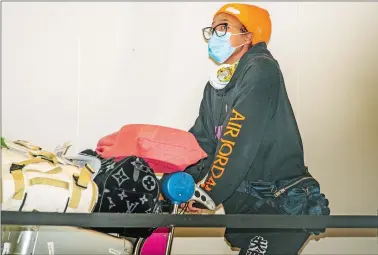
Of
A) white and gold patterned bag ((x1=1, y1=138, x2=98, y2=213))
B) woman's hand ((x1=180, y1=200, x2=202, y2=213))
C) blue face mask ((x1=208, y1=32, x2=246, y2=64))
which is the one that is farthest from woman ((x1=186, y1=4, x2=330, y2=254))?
white and gold patterned bag ((x1=1, y1=138, x2=98, y2=213))

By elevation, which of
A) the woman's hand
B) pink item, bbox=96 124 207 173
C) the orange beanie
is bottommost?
the woman's hand

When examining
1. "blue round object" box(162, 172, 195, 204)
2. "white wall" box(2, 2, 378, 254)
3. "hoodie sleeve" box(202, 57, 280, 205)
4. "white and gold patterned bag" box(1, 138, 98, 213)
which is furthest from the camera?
"white wall" box(2, 2, 378, 254)

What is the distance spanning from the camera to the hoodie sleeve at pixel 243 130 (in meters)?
2.14

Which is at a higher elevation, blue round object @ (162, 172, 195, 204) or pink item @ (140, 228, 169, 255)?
blue round object @ (162, 172, 195, 204)

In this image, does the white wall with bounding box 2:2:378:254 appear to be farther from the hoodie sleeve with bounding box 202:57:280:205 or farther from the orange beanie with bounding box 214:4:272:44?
the hoodie sleeve with bounding box 202:57:280:205

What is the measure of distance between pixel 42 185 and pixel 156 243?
0.52 m

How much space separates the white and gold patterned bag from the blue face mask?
869 millimetres

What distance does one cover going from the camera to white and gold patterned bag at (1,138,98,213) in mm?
1547

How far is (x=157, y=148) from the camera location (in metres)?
1.89

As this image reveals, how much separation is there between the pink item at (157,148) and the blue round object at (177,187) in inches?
2.7

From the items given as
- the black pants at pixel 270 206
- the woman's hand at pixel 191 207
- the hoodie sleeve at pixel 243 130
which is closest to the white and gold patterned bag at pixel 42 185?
the woman's hand at pixel 191 207

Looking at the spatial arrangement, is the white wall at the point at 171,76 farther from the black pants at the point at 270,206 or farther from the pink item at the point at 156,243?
the pink item at the point at 156,243

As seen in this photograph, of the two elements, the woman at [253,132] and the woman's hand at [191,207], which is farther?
the woman at [253,132]

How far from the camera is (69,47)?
228 centimetres
